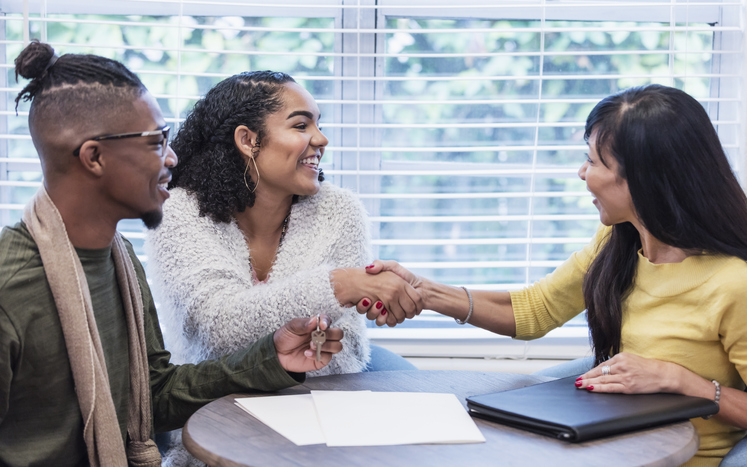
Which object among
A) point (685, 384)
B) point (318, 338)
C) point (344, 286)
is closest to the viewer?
point (685, 384)

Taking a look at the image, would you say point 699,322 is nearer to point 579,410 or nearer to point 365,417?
point 579,410

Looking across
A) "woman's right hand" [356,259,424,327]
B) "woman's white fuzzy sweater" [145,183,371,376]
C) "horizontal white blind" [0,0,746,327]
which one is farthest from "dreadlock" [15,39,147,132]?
"horizontal white blind" [0,0,746,327]

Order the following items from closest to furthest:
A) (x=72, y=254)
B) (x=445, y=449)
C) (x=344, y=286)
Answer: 1. (x=445, y=449)
2. (x=72, y=254)
3. (x=344, y=286)

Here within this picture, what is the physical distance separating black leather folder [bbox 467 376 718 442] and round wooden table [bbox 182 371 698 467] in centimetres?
2

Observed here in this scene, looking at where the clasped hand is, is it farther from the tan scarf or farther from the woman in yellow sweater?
the tan scarf

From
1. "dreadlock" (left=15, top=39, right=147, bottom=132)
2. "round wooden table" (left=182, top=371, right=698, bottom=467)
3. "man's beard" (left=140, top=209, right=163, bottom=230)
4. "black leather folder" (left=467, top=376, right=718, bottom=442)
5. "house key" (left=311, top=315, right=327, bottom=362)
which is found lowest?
"round wooden table" (left=182, top=371, right=698, bottom=467)

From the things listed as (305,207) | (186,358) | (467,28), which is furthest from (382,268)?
(467,28)

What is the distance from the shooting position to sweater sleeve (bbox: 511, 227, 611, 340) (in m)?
1.77

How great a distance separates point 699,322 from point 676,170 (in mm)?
323

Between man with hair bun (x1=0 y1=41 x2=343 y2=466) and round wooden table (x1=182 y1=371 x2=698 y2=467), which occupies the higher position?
man with hair bun (x1=0 y1=41 x2=343 y2=466)

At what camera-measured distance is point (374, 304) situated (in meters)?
1.76

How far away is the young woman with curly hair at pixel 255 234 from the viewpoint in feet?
5.59

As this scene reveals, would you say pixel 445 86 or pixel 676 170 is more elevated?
pixel 445 86

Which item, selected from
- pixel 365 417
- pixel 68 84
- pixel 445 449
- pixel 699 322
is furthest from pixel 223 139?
pixel 699 322
